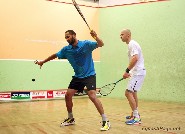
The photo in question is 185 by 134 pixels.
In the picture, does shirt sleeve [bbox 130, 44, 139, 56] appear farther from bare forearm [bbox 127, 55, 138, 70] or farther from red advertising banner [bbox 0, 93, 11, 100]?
red advertising banner [bbox 0, 93, 11, 100]

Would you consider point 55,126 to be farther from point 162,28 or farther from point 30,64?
point 162,28

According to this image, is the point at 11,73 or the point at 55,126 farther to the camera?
the point at 11,73

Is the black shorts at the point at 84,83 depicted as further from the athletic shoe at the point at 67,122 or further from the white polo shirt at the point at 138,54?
the white polo shirt at the point at 138,54

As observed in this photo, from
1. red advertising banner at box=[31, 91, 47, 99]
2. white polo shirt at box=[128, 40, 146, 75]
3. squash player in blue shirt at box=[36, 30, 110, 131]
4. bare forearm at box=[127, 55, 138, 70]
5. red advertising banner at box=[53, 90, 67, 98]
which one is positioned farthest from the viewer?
red advertising banner at box=[53, 90, 67, 98]

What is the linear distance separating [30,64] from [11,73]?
21.9 inches

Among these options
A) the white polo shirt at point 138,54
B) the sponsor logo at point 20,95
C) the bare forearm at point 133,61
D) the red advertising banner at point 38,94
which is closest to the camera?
the bare forearm at point 133,61

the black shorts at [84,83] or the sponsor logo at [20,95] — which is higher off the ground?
the black shorts at [84,83]

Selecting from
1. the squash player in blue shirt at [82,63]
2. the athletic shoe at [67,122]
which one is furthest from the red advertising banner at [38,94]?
the squash player in blue shirt at [82,63]

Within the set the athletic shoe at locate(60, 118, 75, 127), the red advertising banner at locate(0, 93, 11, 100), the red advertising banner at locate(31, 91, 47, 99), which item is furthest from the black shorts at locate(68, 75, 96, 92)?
the red advertising banner at locate(31, 91, 47, 99)

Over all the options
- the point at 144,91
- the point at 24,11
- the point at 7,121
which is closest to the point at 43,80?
the point at 24,11

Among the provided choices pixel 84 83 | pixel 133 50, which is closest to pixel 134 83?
pixel 133 50

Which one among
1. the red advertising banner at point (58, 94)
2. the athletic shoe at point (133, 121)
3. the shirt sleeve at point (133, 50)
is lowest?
the athletic shoe at point (133, 121)

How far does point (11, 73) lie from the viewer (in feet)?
23.6

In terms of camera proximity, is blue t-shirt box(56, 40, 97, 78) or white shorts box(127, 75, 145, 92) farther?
white shorts box(127, 75, 145, 92)
